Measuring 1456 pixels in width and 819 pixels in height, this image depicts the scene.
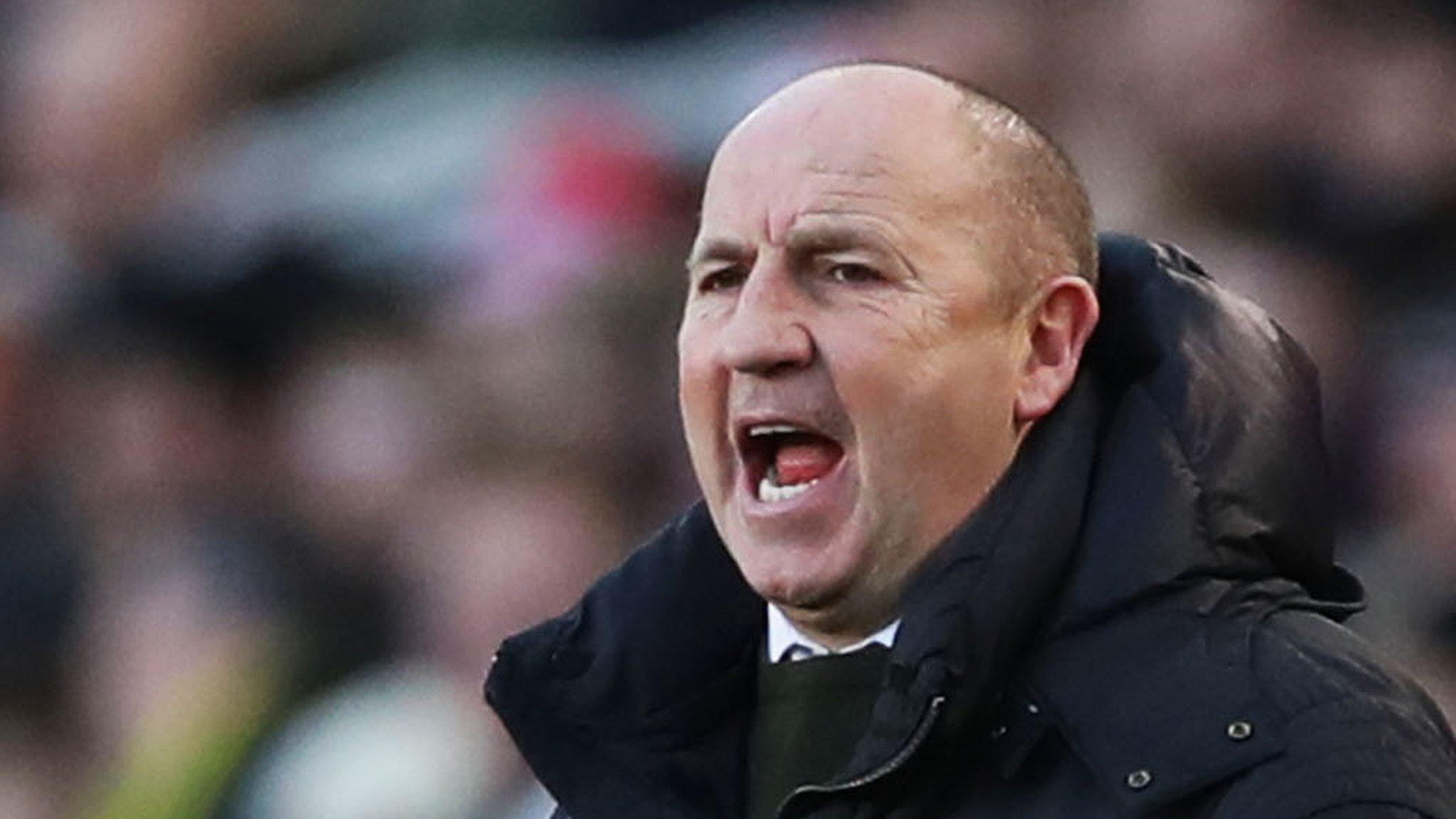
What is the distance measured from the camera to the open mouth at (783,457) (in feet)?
10.0

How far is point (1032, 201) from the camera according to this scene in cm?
306

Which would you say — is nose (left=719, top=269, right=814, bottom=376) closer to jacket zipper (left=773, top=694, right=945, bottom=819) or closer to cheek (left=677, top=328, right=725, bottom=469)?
cheek (left=677, top=328, right=725, bottom=469)

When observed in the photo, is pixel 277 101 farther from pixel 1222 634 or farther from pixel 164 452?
pixel 1222 634

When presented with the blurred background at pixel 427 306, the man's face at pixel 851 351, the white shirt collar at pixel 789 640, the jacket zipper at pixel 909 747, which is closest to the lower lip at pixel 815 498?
the man's face at pixel 851 351

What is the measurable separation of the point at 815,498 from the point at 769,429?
0.23 feet

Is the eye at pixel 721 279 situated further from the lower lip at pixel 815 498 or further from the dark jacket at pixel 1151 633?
the dark jacket at pixel 1151 633

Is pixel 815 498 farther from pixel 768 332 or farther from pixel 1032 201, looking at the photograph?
pixel 1032 201

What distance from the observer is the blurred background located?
5.08 m

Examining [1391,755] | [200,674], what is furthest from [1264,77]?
[1391,755]

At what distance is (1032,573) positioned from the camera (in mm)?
2889

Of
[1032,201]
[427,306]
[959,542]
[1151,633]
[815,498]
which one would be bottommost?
[1151,633]

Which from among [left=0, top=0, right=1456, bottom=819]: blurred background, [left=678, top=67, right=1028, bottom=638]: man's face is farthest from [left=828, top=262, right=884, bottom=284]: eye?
[left=0, top=0, right=1456, bottom=819]: blurred background

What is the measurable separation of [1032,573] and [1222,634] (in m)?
0.15

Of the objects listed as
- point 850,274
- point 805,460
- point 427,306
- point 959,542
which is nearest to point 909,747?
point 959,542
